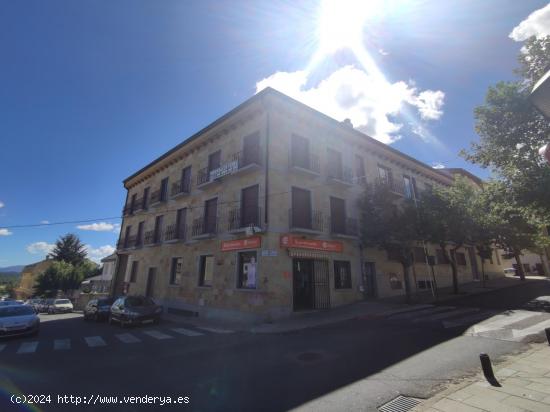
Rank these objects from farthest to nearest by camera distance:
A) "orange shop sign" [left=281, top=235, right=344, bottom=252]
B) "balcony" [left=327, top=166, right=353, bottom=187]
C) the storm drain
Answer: "balcony" [left=327, top=166, right=353, bottom=187], "orange shop sign" [left=281, top=235, right=344, bottom=252], the storm drain

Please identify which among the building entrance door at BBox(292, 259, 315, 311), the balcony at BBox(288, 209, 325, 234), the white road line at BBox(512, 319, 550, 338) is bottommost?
the white road line at BBox(512, 319, 550, 338)

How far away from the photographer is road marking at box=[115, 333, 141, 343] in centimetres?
1030

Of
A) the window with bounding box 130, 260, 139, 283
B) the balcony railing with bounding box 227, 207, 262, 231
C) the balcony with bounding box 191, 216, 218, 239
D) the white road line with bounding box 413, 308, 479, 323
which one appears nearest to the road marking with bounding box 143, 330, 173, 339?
the balcony with bounding box 191, 216, 218, 239

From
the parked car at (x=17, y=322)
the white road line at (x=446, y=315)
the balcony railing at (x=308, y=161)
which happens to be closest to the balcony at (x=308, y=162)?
the balcony railing at (x=308, y=161)

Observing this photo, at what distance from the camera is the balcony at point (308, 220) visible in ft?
46.7

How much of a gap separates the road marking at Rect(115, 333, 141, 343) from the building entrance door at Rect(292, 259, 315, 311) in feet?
23.1

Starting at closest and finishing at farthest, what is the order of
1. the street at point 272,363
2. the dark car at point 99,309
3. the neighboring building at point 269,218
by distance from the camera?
1. the street at point 272,363
2. the neighboring building at point 269,218
3. the dark car at point 99,309

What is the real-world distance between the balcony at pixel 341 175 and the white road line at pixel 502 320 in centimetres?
916

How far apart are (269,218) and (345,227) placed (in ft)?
A: 18.2

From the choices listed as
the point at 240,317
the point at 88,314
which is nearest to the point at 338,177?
the point at 240,317

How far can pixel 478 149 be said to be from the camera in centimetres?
1333

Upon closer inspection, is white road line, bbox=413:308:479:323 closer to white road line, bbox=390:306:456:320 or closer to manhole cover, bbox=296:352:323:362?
white road line, bbox=390:306:456:320

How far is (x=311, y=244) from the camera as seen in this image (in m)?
14.2

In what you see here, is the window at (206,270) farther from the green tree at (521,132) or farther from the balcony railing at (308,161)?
the green tree at (521,132)
